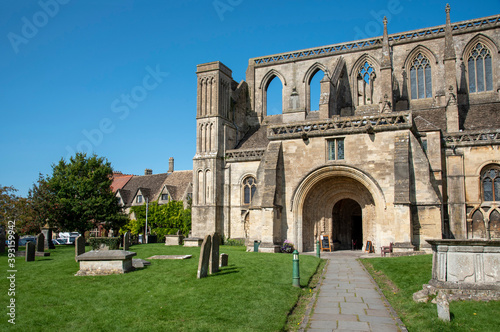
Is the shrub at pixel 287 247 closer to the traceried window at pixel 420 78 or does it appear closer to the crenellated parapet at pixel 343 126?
the crenellated parapet at pixel 343 126

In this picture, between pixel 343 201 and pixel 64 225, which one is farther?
pixel 64 225

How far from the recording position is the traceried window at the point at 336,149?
78.5 ft

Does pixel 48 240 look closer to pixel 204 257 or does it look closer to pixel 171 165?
pixel 204 257

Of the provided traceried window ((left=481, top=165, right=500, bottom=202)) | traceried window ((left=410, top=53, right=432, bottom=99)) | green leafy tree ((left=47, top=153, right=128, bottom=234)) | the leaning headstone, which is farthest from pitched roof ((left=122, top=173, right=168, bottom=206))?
the leaning headstone

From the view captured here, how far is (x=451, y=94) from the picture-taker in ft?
92.9

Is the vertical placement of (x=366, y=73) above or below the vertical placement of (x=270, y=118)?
above

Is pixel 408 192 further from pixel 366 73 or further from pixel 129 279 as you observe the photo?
pixel 366 73

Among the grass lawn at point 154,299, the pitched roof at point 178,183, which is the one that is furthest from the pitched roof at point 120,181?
the grass lawn at point 154,299

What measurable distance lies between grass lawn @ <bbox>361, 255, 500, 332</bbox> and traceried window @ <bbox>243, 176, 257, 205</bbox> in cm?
1993

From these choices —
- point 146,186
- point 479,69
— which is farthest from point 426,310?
point 146,186

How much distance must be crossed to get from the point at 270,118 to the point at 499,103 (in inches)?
713

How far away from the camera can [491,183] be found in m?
25.8

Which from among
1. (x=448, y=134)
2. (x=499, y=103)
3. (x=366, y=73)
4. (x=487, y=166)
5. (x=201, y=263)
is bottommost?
(x=201, y=263)

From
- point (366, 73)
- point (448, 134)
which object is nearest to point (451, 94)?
point (448, 134)
